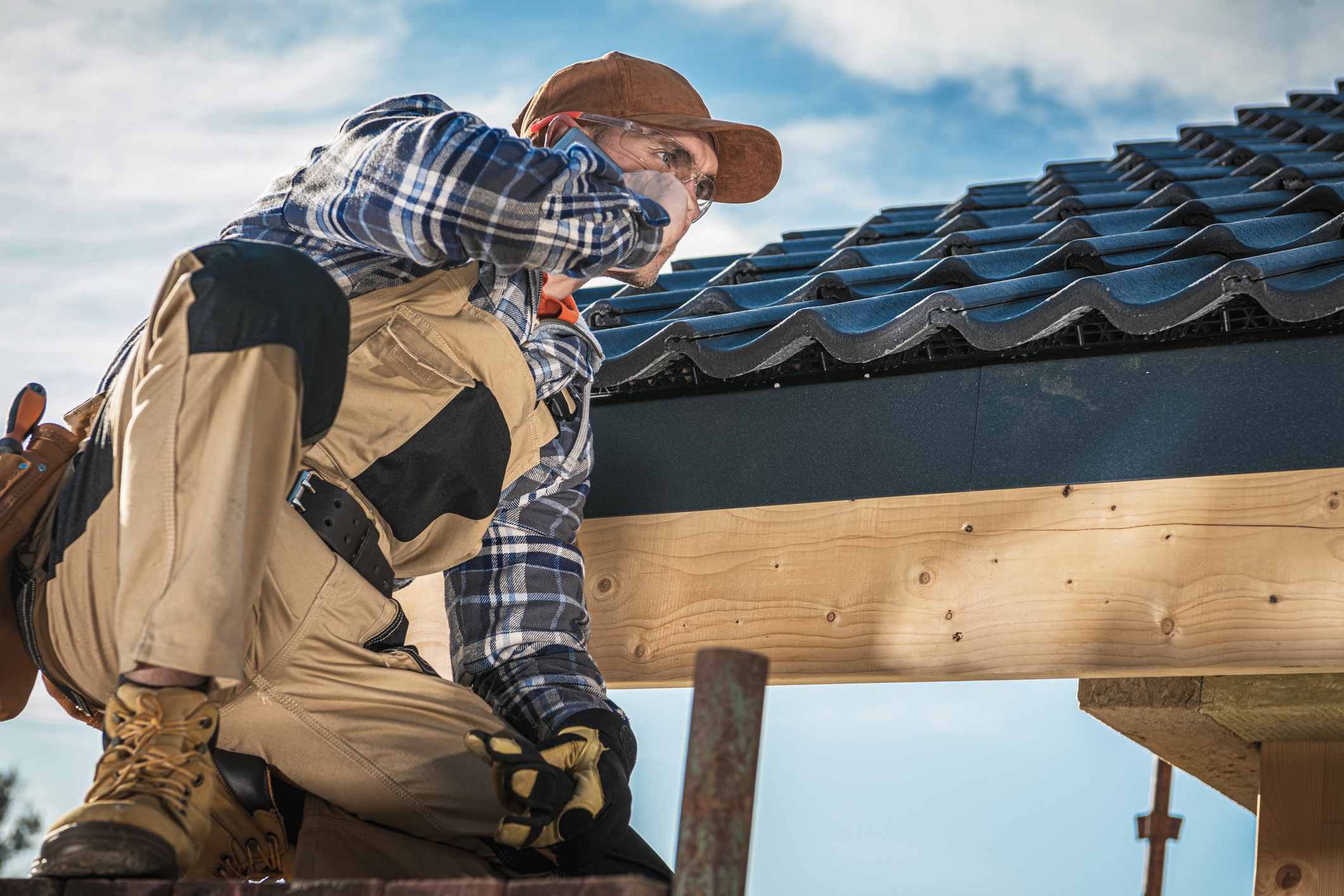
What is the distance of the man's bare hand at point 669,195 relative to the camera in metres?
2.56

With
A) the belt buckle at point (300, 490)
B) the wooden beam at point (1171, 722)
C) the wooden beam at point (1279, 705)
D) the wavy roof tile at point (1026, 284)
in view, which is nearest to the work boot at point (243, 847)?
the belt buckle at point (300, 490)

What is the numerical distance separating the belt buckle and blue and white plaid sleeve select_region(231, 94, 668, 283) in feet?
1.24

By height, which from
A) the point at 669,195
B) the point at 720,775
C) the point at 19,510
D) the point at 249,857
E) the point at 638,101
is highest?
the point at 638,101

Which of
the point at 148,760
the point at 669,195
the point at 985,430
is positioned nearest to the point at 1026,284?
the point at 985,430

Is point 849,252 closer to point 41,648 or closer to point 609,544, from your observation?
point 609,544

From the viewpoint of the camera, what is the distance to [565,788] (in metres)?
2.19

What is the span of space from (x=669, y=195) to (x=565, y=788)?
1270 millimetres

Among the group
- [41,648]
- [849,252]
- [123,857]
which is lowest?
[123,857]

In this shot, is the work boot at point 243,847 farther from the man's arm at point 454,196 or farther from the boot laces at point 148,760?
the man's arm at point 454,196

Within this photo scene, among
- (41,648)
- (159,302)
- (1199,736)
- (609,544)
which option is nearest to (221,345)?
(159,302)

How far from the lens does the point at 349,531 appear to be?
227 cm

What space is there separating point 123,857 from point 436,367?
3.49 feet

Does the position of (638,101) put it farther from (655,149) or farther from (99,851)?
(99,851)

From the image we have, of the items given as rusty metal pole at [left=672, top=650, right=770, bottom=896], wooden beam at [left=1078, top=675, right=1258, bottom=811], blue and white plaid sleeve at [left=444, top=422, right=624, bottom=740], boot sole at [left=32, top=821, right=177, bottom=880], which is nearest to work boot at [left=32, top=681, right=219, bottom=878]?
boot sole at [left=32, top=821, right=177, bottom=880]
